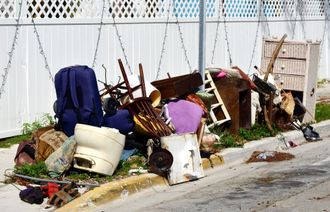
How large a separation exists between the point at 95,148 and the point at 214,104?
3320 mm

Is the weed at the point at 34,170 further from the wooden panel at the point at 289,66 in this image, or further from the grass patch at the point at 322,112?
the grass patch at the point at 322,112

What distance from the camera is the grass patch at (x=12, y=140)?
400 inches

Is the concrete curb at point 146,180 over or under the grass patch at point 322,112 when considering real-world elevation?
over

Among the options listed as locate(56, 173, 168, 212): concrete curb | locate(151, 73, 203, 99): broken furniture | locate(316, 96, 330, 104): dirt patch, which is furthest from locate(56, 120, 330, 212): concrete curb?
locate(316, 96, 330, 104): dirt patch

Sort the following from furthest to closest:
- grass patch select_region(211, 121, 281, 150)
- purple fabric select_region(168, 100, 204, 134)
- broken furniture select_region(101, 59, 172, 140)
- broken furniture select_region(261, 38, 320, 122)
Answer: broken furniture select_region(261, 38, 320, 122)
grass patch select_region(211, 121, 281, 150)
purple fabric select_region(168, 100, 204, 134)
broken furniture select_region(101, 59, 172, 140)

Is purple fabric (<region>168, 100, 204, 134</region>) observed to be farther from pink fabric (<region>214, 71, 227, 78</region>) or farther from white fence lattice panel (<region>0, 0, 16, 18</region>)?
white fence lattice panel (<region>0, 0, 16, 18</region>)

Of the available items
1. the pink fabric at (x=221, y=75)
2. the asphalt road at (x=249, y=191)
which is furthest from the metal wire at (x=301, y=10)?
the asphalt road at (x=249, y=191)

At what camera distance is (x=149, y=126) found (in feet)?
30.2

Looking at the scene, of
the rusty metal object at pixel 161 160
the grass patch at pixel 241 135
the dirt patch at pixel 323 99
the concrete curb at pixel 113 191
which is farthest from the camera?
the dirt patch at pixel 323 99

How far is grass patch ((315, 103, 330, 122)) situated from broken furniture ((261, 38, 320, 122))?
429mm

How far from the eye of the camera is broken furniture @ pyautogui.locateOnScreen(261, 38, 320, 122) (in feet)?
41.5

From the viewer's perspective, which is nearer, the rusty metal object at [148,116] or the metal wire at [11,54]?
the rusty metal object at [148,116]

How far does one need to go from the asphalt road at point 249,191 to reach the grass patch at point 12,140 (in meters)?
2.51

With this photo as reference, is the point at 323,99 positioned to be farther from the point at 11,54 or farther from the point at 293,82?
the point at 11,54
